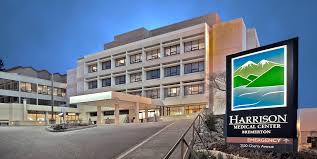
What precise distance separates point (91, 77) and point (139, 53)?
13503 millimetres

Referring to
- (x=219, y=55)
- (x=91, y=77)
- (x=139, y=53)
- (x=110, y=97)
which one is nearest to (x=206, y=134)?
(x=110, y=97)

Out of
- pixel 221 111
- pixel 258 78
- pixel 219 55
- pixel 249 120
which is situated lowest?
pixel 221 111

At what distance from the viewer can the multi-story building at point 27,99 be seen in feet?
176

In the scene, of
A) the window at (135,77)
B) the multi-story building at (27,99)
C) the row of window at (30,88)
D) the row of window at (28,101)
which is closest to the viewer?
the multi-story building at (27,99)

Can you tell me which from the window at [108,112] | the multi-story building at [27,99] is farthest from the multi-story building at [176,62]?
the multi-story building at [27,99]

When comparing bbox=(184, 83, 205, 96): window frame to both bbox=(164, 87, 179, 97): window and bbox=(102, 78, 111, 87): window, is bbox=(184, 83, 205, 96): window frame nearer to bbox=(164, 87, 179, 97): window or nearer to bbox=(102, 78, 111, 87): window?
bbox=(164, 87, 179, 97): window

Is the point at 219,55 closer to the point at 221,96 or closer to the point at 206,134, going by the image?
the point at 221,96

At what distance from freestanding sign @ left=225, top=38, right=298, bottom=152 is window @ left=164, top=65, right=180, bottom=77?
38.7m

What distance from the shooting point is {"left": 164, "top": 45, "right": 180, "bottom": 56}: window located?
4987 centimetres

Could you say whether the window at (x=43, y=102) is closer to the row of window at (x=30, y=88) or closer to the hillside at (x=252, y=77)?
the row of window at (x=30, y=88)

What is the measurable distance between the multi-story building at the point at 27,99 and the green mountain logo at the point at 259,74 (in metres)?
44.8

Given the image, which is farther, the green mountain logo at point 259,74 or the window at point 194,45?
the window at point 194,45

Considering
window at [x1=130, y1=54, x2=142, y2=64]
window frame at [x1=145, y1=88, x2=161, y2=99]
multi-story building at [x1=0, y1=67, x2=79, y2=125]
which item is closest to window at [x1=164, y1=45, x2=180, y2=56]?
window at [x1=130, y1=54, x2=142, y2=64]

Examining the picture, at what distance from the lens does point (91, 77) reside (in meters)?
61.4
